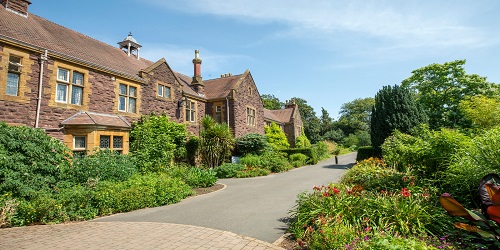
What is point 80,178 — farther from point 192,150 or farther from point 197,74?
point 197,74

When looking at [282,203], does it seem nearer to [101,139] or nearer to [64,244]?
[64,244]

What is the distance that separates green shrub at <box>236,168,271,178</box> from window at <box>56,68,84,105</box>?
1013 centimetres

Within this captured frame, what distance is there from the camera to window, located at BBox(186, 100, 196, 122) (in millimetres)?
20656

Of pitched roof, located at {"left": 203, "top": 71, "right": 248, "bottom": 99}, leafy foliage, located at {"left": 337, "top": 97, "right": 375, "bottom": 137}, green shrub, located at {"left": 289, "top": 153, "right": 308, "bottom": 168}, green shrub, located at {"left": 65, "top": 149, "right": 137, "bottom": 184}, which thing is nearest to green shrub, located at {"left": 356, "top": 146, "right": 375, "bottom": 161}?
green shrub, located at {"left": 289, "top": 153, "right": 308, "bottom": 168}

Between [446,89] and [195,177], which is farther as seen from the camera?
[446,89]

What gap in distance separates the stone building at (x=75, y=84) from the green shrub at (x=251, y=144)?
4.77 metres

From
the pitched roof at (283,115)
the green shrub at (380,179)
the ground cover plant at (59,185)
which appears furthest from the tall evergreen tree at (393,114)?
the pitched roof at (283,115)

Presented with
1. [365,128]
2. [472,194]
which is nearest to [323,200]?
[472,194]

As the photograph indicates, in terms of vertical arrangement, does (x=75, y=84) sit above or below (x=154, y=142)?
above

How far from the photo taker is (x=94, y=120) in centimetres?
1245

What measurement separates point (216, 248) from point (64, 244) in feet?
10.7

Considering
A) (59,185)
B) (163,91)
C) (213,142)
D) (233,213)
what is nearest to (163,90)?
(163,91)

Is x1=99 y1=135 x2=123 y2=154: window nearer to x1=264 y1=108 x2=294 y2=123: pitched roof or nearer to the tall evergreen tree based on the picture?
the tall evergreen tree

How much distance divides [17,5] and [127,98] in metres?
6.74
